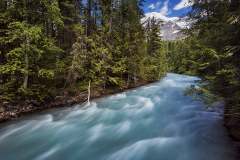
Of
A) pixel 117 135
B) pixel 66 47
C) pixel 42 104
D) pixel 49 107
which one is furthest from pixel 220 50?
pixel 66 47

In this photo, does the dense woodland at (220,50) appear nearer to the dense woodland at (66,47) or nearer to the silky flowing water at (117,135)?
the silky flowing water at (117,135)

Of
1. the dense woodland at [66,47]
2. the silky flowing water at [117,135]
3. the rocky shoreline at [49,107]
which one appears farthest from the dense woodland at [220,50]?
the dense woodland at [66,47]

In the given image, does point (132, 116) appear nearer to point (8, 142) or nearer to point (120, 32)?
point (8, 142)

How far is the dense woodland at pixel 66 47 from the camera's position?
10.1m

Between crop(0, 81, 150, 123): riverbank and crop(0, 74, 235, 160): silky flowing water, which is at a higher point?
crop(0, 81, 150, 123): riverbank

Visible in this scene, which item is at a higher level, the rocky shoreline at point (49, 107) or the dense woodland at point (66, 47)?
the dense woodland at point (66, 47)

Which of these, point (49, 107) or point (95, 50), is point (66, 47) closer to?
point (95, 50)

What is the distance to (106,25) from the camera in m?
17.4

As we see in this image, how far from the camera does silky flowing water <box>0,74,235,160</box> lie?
652cm

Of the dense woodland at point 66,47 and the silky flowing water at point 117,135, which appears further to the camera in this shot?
the dense woodland at point 66,47

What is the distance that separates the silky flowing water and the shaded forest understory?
1.24m

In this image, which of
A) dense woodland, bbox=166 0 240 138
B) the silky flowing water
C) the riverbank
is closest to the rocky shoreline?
the riverbank

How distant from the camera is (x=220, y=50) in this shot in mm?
6980

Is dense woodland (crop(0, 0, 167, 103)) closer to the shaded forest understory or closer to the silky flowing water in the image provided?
the shaded forest understory
